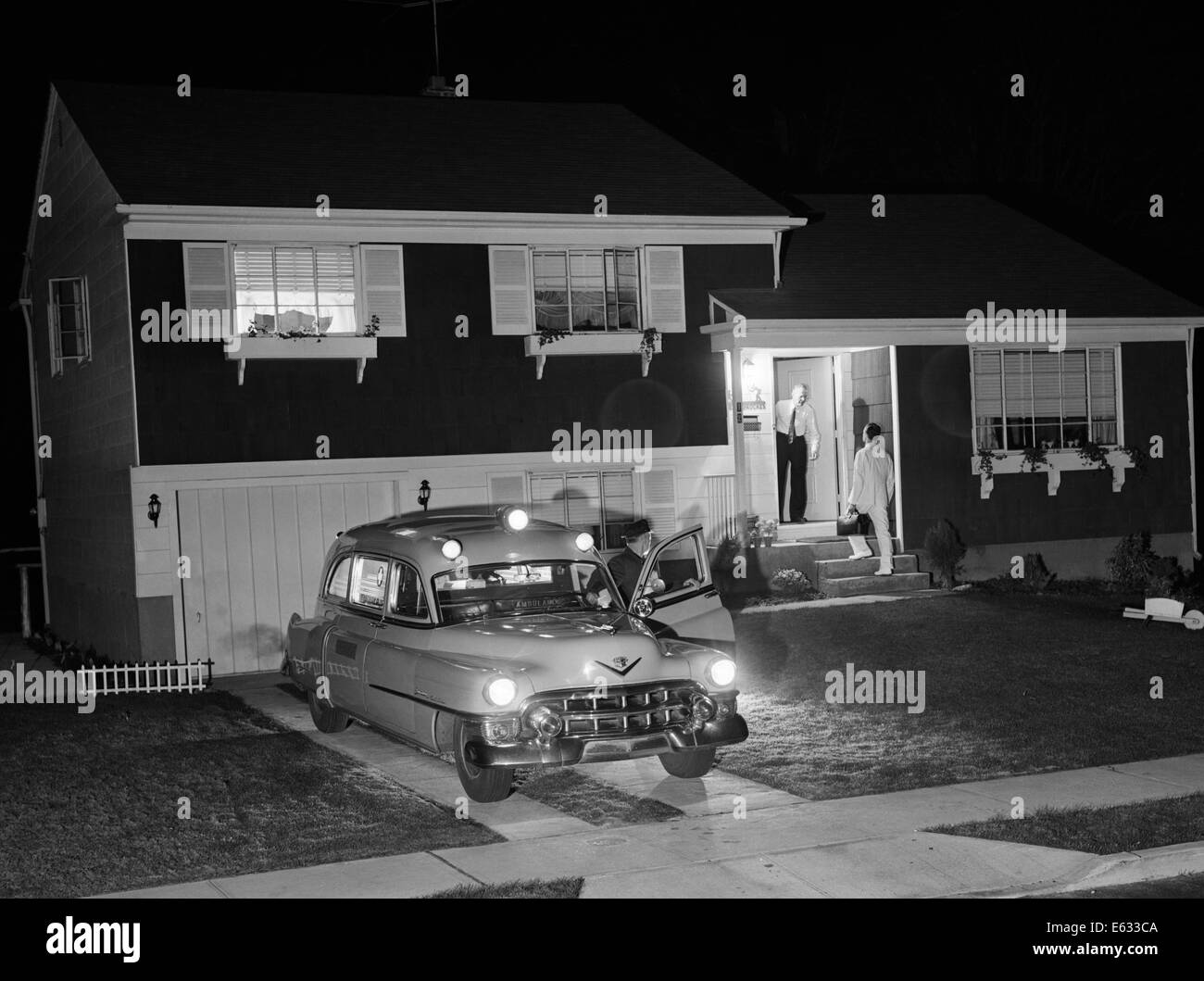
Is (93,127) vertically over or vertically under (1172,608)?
over

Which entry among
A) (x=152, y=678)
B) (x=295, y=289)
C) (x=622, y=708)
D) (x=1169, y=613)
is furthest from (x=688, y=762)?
(x=295, y=289)

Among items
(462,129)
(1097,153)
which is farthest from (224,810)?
(1097,153)

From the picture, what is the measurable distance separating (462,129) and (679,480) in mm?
5784

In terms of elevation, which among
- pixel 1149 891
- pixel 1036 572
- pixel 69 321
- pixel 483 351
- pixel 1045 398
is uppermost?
pixel 69 321

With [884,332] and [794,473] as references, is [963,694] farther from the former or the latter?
[884,332]

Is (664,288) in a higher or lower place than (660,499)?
higher

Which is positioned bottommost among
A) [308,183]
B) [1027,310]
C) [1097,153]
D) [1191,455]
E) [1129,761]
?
[1129,761]

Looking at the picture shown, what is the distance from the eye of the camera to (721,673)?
403 inches

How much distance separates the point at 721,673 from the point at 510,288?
9502 mm

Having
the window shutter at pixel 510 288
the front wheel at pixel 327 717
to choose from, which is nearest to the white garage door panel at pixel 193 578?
the window shutter at pixel 510 288

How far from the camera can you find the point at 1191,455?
21844mm

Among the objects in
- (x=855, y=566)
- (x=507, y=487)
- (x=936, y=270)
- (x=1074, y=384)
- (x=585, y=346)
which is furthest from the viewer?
(x=936, y=270)

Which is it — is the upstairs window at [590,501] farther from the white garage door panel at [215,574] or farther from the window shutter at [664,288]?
the white garage door panel at [215,574]

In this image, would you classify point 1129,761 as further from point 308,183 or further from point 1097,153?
Result: point 1097,153
